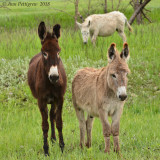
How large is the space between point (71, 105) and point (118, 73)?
4768 millimetres

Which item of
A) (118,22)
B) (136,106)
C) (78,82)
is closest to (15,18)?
(118,22)

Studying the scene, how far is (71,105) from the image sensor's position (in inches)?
394

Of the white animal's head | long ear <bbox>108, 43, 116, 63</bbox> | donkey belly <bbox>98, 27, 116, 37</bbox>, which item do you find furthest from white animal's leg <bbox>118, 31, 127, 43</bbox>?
long ear <bbox>108, 43, 116, 63</bbox>

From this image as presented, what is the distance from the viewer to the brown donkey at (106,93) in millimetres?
5411

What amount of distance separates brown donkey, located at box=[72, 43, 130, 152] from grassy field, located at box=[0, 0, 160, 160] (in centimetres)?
38

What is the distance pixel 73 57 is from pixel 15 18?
18412mm

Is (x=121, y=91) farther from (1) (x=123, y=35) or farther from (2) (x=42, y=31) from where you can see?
(1) (x=123, y=35)

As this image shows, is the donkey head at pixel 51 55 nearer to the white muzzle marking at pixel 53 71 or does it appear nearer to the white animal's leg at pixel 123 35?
the white muzzle marking at pixel 53 71

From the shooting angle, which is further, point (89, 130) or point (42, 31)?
point (89, 130)

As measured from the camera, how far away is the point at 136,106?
9734mm

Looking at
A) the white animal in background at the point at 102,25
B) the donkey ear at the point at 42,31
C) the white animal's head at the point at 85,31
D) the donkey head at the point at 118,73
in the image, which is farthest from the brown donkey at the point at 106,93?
the white animal in background at the point at 102,25

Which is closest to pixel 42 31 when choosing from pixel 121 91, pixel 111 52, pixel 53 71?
pixel 53 71

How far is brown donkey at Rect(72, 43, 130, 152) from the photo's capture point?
17.8 feet

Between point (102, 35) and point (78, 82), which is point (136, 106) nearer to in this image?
point (78, 82)
